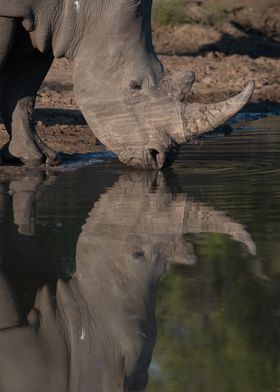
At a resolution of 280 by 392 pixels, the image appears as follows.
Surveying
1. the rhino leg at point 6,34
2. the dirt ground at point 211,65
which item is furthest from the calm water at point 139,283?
the dirt ground at point 211,65

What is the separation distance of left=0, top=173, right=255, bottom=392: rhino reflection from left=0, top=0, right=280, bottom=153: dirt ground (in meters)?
3.67

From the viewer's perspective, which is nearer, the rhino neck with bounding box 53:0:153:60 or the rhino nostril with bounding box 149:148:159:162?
the rhino neck with bounding box 53:0:153:60

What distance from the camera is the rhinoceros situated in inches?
364

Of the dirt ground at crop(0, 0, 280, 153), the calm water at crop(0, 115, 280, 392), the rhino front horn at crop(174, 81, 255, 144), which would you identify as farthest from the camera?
the dirt ground at crop(0, 0, 280, 153)

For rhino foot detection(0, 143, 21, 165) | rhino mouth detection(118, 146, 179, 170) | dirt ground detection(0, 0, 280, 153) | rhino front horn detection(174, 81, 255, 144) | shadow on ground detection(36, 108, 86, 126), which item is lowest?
dirt ground detection(0, 0, 280, 153)

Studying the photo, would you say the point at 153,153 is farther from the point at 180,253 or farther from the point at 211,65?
the point at 211,65

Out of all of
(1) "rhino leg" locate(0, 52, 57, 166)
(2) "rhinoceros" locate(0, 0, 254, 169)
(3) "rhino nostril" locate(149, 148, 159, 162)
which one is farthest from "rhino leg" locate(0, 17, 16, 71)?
(3) "rhino nostril" locate(149, 148, 159, 162)

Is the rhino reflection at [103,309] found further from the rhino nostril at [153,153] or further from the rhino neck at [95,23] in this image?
the rhino neck at [95,23]

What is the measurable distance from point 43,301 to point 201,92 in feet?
30.9

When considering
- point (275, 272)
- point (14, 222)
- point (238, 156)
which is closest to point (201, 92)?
point (238, 156)

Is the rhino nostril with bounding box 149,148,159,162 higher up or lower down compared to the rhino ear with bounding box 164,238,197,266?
lower down

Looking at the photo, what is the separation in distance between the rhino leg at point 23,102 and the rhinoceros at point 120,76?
23cm

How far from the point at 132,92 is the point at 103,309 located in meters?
3.80

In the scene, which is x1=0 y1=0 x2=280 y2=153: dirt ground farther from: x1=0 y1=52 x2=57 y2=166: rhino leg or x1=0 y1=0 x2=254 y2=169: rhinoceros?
x1=0 y1=0 x2=254 y2=169: rhinoceros
